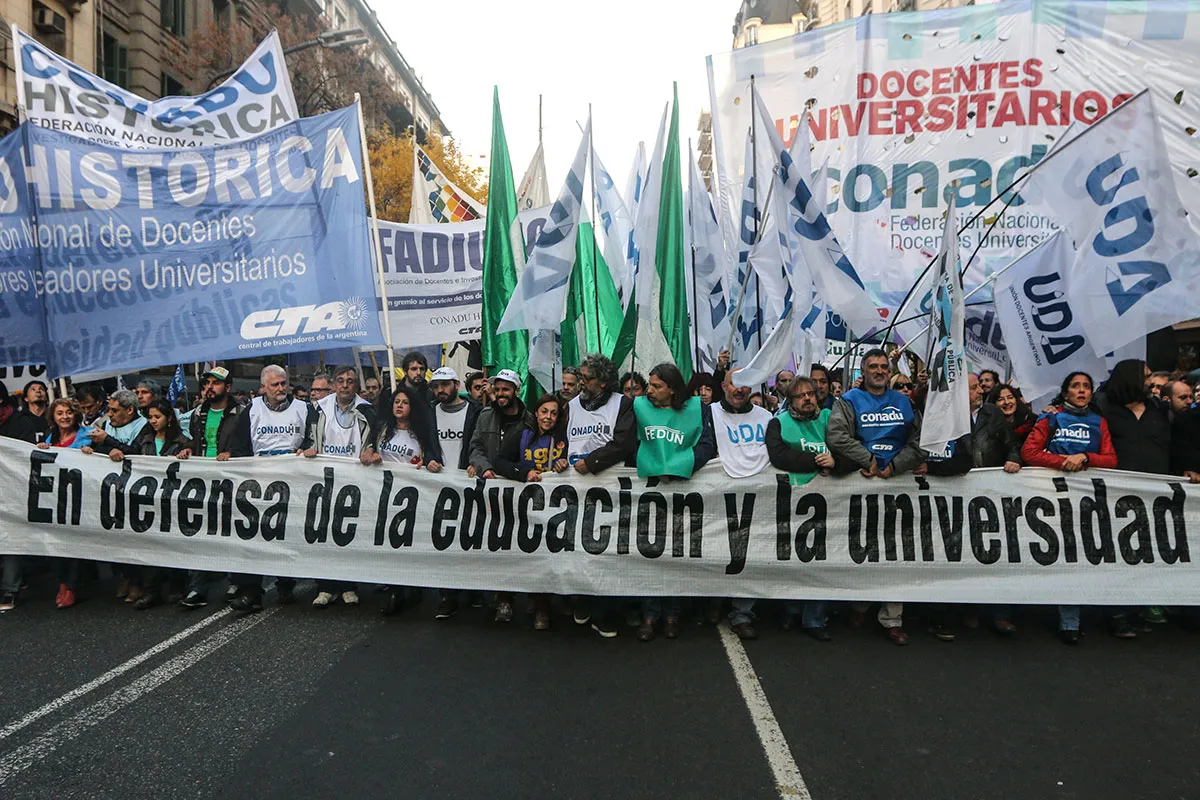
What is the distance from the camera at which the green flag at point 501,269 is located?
730 centimetres

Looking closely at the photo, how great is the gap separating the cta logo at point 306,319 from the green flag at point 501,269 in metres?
1.09

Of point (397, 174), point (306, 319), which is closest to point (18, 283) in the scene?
point (306, 319)

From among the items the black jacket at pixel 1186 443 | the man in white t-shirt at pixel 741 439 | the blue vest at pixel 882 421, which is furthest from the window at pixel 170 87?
the black jacket at pixel 1186 443

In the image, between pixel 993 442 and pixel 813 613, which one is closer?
pixel 813 613

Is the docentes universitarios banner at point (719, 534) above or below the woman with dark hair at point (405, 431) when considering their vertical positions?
below

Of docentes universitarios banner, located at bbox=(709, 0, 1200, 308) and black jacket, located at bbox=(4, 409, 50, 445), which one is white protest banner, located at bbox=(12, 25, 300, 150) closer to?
black jacket, located at bbox=(4, 409, 50, 445)

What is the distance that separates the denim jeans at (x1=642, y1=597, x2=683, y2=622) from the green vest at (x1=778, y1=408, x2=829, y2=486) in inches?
41.4

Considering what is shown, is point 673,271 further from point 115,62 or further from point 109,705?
point 115,62

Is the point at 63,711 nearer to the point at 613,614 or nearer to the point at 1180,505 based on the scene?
the point at 613,614

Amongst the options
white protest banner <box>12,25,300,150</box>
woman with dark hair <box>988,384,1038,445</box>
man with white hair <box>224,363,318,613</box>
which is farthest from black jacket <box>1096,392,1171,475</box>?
white protest banner <box>12,25,300,150</box>

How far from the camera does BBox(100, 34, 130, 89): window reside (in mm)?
21781

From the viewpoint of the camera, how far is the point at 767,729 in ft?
12.6

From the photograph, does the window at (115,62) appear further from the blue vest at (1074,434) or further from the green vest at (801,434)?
the blue vest at (1074,434)

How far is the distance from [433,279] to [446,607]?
4966 millimetres
